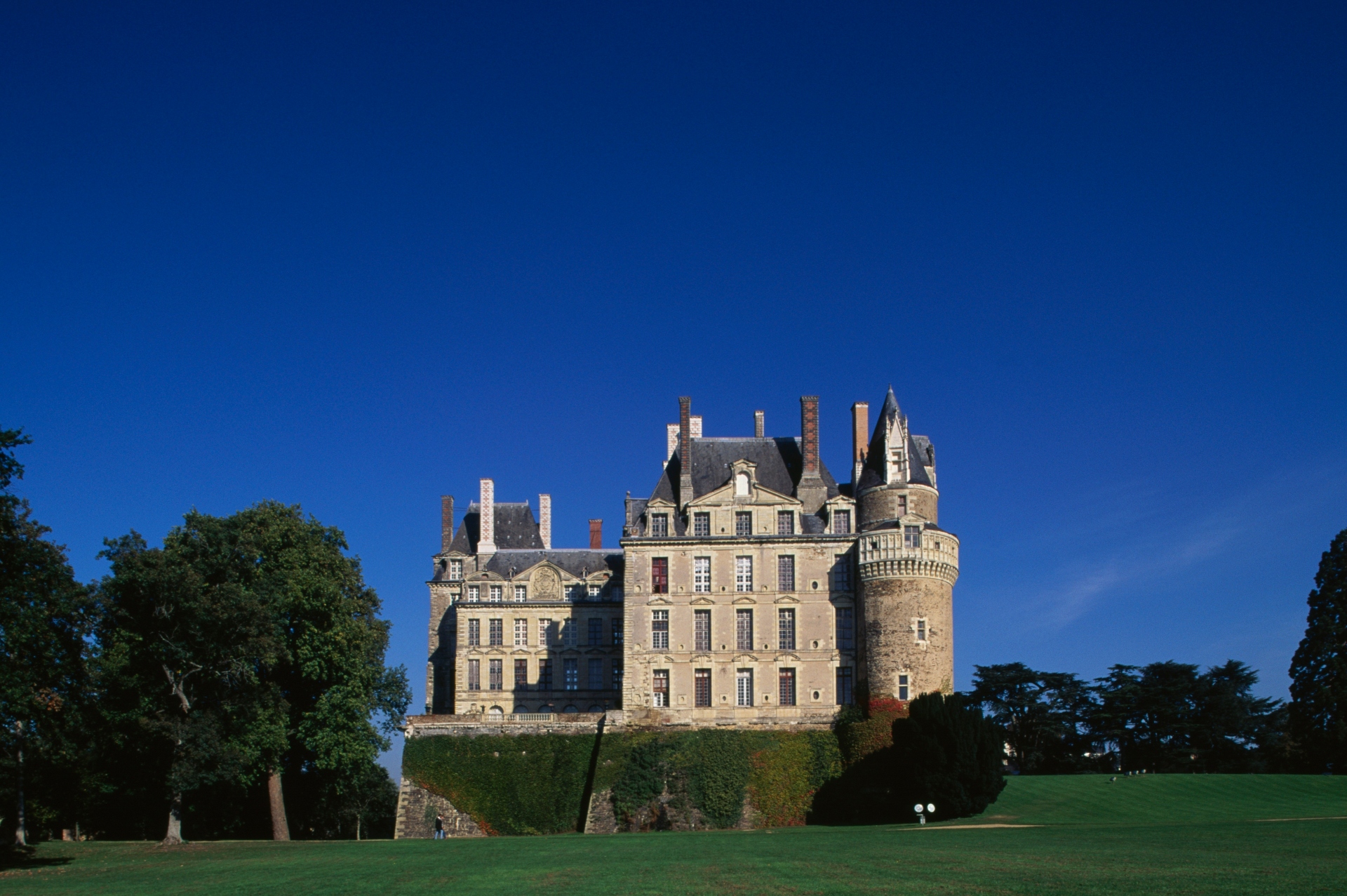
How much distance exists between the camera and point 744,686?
159 feet

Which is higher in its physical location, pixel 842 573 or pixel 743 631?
pixel 842 573

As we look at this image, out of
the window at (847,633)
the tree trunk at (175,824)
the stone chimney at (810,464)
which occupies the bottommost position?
the tree trunk at (175,824)

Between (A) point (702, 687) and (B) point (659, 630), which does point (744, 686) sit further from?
(B) point (659, 630)

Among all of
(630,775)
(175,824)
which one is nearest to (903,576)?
(630,775)

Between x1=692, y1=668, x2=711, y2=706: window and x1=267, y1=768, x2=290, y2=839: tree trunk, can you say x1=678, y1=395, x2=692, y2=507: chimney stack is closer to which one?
x1=692, y1=668, x2=711, y2=706: window

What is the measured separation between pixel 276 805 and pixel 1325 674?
45.1 meters

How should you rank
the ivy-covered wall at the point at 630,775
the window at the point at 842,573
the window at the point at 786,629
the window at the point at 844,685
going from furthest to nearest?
the window at the point at 842,573
the window at the point at 786,629
the window at the point at 844,685
the ivy-covered wall at the point at 630,775

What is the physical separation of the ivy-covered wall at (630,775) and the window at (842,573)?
604 cm

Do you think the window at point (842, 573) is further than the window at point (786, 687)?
Yes

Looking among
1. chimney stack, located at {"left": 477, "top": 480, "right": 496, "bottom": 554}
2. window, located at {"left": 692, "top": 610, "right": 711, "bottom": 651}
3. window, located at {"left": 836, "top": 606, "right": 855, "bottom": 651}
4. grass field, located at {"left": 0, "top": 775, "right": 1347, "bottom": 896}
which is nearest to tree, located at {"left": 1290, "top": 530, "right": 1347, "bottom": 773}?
grass field, located at {"left": 0, "top": 775, "right": 1347, "bottom": 896}

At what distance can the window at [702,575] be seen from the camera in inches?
1929

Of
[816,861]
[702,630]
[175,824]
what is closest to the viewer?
[816,861]

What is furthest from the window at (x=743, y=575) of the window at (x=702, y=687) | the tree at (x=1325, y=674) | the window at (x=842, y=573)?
the tree at (x=1325, y=674)

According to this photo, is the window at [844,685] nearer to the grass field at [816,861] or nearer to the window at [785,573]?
the window at [785,573]
